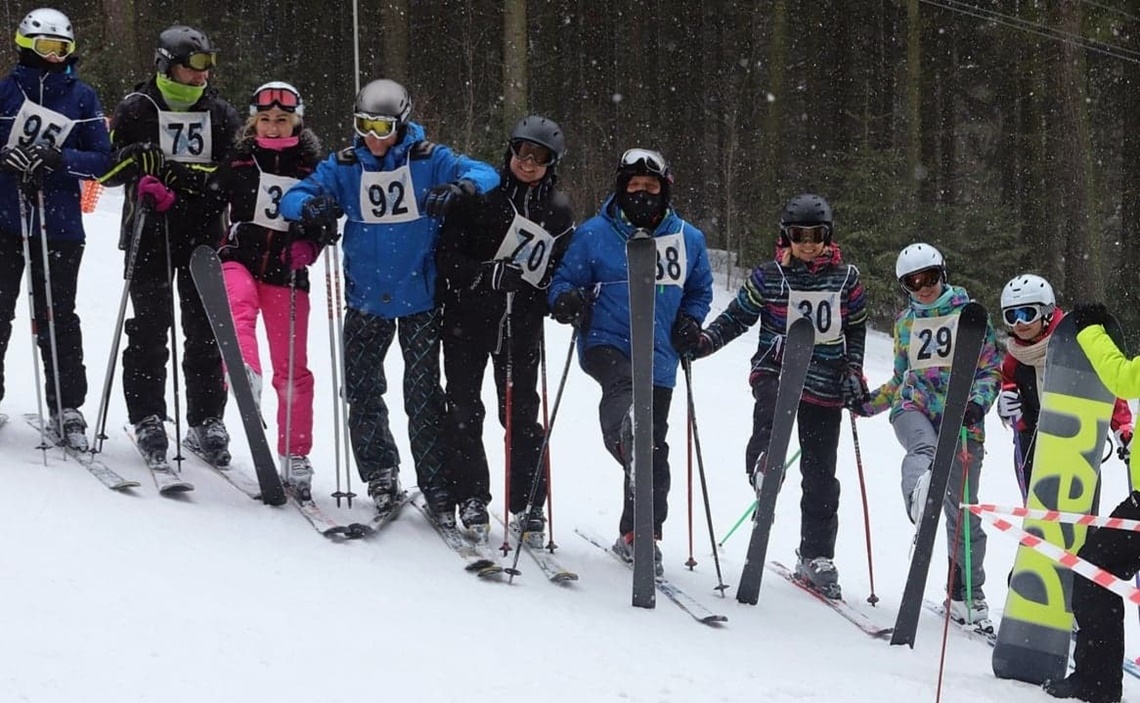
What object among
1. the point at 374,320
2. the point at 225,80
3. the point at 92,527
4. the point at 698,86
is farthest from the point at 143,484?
the point at 698,86

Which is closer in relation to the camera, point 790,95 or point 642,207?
point 642,207

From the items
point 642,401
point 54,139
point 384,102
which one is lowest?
point 642,401

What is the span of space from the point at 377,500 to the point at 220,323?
1.15m

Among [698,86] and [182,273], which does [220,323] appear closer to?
[182,273]

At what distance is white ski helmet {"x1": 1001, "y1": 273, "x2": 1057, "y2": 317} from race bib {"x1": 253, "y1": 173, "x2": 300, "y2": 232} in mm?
3654

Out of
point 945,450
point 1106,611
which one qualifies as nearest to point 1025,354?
point 945,450

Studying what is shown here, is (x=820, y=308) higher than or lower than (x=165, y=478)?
higher

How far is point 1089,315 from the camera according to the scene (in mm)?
4809

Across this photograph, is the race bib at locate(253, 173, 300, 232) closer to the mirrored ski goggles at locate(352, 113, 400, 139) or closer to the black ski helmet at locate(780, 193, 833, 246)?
the mirrored ski goggles at locate(352, 113, 400, 139)

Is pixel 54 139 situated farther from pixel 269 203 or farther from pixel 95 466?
pixel 95 466

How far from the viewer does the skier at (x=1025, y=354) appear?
6.02 meters

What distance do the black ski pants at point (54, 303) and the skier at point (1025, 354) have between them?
4.76 metres

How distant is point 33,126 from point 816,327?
4.13 meters

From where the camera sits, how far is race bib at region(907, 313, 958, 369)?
631 cm
